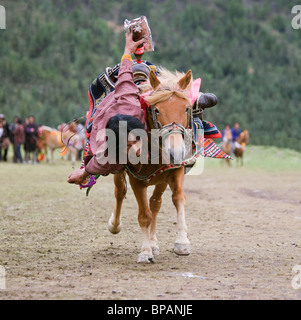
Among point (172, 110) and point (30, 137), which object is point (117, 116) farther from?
point (30, 137)

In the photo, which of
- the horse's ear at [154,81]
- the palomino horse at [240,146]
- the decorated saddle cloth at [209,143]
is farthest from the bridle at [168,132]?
the palomino horse at [240,146]

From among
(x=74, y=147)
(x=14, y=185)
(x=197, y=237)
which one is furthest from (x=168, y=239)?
(x=74, y=147)

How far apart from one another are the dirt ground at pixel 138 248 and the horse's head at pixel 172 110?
4.00ft

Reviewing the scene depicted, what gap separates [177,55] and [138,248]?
70.7 m

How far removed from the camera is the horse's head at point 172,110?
5805 millimetres

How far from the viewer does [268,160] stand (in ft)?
105

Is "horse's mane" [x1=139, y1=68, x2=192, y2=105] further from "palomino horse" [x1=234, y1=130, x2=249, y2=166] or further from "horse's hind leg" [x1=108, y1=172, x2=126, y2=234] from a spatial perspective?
"palomino horse" [x1=234, y1=130, x2=249, y2=166]

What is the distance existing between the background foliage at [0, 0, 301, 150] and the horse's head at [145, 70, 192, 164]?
38.1 m

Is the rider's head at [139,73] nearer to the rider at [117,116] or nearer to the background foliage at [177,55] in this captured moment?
the rider at [117,116]

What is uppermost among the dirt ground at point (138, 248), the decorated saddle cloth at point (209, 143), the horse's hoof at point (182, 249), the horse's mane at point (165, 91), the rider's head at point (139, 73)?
the rider's head at point (139, 73)

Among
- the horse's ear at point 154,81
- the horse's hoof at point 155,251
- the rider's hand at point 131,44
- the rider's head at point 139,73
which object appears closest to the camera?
the horse's ear at point 154,81

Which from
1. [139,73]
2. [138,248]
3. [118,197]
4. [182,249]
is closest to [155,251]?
[138,248]

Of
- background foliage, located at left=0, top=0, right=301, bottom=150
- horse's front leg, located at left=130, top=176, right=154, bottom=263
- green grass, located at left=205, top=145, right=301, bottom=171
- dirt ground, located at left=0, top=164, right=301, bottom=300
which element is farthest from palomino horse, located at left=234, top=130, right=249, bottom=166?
horse's front leg, located at left=130, top=176, right=154, bottom=263

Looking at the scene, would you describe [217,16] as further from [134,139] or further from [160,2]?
[134,139]
